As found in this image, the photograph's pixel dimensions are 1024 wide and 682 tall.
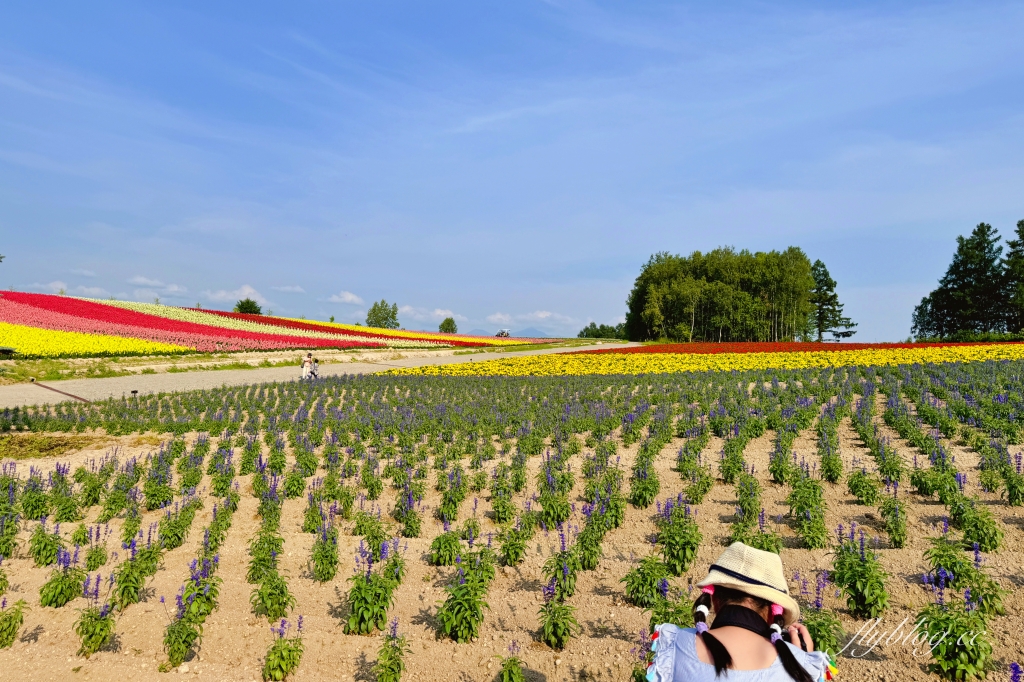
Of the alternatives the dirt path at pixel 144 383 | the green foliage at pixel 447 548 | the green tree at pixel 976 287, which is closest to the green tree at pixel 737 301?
the green tree at pixel 976 287

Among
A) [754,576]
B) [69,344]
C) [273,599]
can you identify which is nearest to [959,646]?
[754,576]

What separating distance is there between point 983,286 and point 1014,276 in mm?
3182

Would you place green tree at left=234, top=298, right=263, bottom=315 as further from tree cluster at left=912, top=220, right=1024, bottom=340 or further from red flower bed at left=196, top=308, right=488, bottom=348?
tree cluster at left=912, top=220, right=1024, bottom=340

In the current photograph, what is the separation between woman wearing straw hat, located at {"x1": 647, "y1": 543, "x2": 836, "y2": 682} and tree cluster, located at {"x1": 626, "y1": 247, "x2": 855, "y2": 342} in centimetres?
8287

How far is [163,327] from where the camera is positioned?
154 ft

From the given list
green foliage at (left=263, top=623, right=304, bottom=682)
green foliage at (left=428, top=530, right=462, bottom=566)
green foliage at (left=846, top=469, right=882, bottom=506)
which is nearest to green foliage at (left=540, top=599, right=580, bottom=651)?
green foliage at (left=428, top=530, right=462, bottom=566)

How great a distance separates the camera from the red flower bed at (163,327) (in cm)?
4378

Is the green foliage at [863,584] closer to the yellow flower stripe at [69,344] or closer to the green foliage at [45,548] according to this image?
the green foliage at [45,548]

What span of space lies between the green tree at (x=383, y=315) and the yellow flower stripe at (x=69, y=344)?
270 feet

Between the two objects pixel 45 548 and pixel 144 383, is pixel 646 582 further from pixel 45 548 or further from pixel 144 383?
pixel 144 383

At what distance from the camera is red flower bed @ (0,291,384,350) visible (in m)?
43.8

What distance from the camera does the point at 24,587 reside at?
23.3 feet

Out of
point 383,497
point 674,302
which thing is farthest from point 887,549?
point 674,302

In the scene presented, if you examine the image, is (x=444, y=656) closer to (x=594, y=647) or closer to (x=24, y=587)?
(x=594, y=647)
